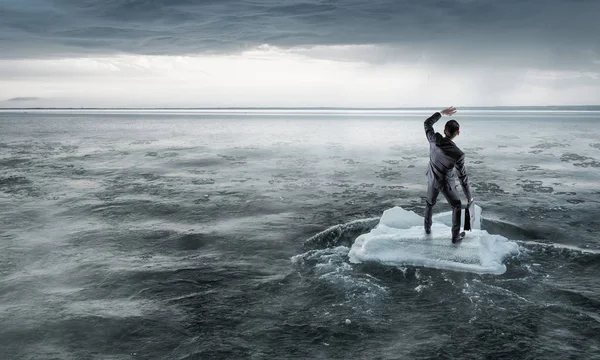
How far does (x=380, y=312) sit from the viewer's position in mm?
6258

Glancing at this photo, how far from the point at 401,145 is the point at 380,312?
24104 millimetres

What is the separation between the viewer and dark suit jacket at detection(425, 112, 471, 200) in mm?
7082

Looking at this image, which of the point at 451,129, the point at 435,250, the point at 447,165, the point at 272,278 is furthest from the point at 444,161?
the point at 272,278

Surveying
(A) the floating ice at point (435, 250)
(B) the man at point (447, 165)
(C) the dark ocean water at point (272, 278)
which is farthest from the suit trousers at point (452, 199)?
(C) the dark ocean water at point (272, 278)

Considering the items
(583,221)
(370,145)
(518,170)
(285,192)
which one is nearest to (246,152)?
(370,145)

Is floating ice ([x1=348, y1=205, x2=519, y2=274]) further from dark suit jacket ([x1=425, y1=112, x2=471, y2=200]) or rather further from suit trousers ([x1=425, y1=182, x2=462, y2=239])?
dark suit jacket ([x1=425, y1=112, x2=471, y2=200])

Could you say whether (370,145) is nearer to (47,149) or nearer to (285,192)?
(285,192)

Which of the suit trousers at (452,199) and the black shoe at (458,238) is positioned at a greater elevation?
the suit trousers at (452,199)

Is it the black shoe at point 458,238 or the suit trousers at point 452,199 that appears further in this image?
the black shoe at point 458,238

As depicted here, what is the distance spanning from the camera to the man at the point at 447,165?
706 centimetres

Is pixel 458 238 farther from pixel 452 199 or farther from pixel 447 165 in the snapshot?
pixel 447 165

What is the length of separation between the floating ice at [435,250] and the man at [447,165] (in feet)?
0.80

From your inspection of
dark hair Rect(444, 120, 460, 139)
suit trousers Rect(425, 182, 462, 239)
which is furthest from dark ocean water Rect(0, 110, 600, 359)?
dark hair Rect(444, 120, 460, 139)

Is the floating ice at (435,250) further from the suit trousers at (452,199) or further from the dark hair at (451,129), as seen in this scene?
the dark hair at (451,129)
